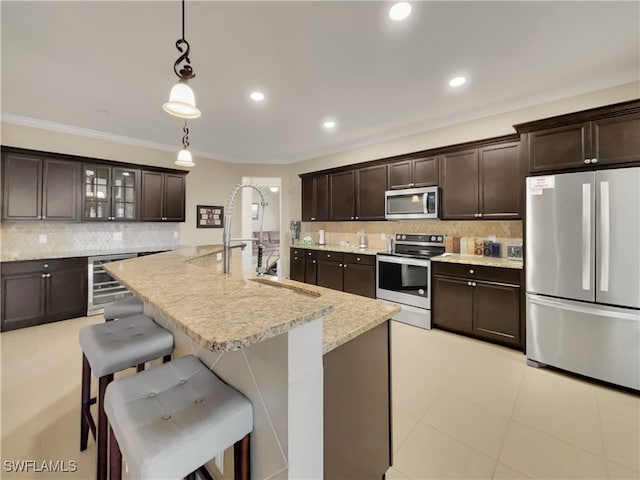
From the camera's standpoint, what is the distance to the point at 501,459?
1623mm

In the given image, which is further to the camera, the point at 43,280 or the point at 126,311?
the point at 43,280

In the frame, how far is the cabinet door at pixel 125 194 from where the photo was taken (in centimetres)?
430

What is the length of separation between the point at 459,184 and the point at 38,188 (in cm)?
556

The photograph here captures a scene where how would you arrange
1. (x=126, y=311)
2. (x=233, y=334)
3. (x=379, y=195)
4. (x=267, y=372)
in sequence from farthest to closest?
(x=379, y=195) → (x=126, y=311) → (x=267, y=372) → (x=233, y=334)

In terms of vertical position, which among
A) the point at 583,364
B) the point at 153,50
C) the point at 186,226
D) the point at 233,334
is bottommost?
the point at 583,364

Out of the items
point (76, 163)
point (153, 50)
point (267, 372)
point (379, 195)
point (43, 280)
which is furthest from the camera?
point (379, 195)

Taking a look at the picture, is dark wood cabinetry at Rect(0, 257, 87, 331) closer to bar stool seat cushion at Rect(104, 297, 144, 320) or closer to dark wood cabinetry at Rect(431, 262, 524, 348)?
bar stool seat cushion at Rect(104, 297, 144, 320)

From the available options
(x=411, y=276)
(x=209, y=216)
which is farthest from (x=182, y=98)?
(x=209, y=216)

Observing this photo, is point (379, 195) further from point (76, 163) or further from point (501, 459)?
point (76, 163)

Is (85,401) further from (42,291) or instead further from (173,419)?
(42,291)

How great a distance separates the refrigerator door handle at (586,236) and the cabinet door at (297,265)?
398 centimetres

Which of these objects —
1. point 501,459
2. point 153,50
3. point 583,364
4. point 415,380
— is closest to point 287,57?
point 153,50

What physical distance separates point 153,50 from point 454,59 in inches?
104

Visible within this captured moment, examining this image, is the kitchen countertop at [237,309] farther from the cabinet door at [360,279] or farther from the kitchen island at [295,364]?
the cabinet door at [360,279]
